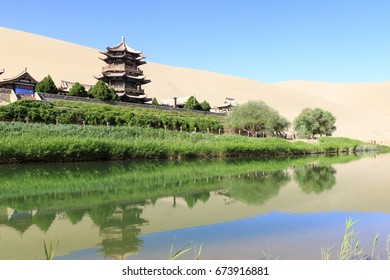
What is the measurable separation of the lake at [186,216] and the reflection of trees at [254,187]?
38 mm

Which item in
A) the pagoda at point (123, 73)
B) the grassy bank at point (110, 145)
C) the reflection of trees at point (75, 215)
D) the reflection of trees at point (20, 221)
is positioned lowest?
the reflection of trees at point (20, 221)

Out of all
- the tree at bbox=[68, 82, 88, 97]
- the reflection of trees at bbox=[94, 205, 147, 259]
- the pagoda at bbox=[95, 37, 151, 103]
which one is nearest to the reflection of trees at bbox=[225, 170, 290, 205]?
the reflection of trees at bbox=[94, 205, 147, 259]

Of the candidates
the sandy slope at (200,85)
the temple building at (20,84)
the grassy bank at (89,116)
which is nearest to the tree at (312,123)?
the sandy slope at (200,85)

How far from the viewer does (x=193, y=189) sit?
15016 millimetres

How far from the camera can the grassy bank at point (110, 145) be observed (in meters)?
23.8

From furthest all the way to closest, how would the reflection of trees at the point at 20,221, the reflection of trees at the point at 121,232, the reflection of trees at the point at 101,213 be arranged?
the reflection of trees at the point at 101,213, the reflection of trees at the point at 20,221, the reflection of trees at the point at 121,232

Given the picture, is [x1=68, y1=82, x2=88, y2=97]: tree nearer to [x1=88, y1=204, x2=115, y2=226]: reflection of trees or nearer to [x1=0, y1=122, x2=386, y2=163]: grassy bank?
[x1=0, y1=122, x2=386, y2=163]: grassy bank

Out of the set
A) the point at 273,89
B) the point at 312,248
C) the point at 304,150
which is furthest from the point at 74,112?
Answer: the point at 273,89

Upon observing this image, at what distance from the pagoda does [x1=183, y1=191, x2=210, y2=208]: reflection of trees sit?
138ft

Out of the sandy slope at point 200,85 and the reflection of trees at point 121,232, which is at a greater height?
the sandy slope at point 200,85

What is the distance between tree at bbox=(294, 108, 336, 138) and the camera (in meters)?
63.7

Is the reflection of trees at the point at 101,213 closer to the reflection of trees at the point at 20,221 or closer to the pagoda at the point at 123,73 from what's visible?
the reflection of trees at the point at 20,221
